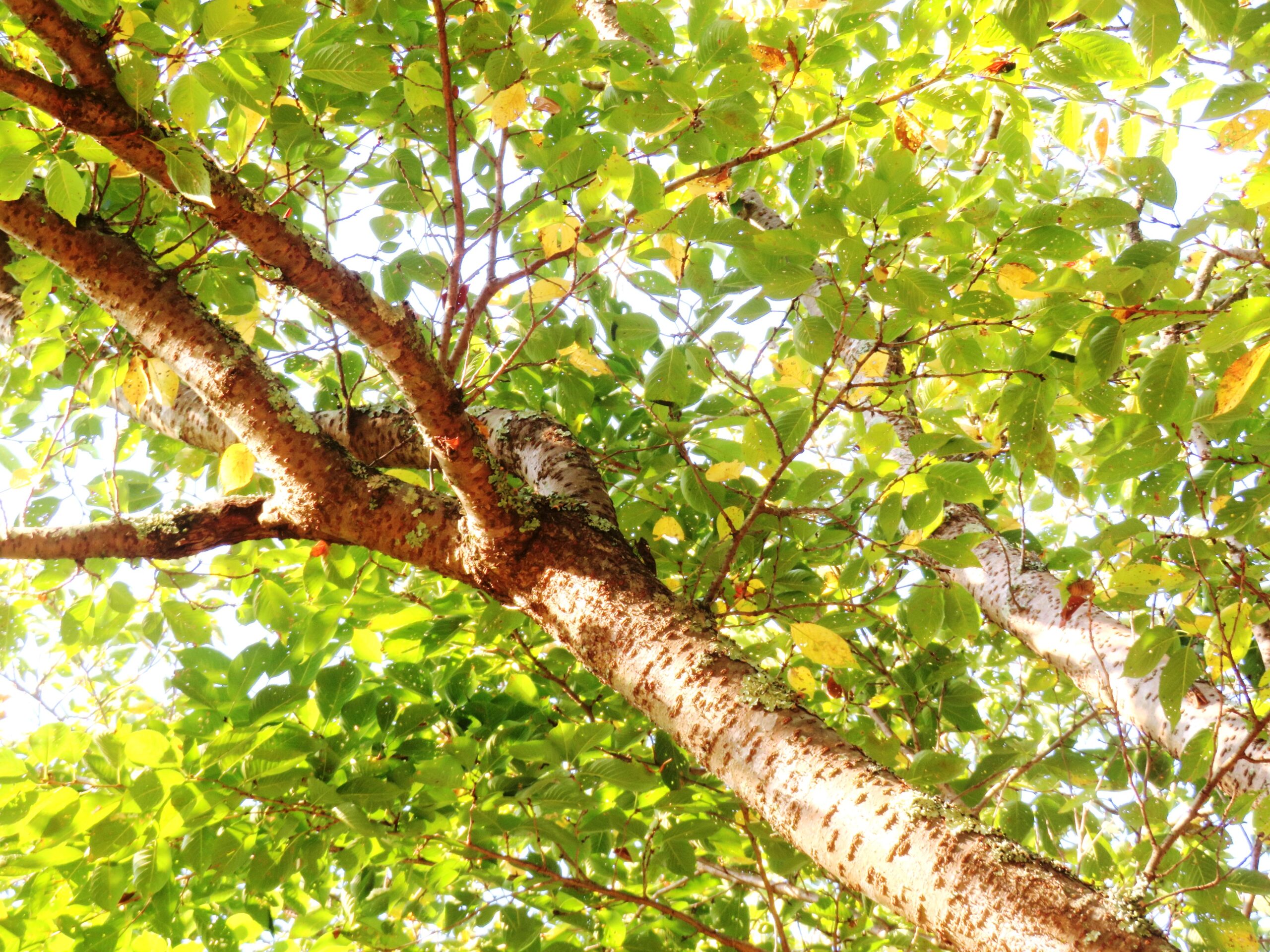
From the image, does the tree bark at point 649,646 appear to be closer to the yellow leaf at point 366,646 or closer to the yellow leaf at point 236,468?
the yellow leaf at point 236,468

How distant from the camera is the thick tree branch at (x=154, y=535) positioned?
64.4 inches

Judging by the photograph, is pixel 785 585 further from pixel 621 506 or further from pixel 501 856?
pixel 501 856

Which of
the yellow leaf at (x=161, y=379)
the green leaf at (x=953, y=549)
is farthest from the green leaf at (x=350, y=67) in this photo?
the green leaf at (x=953, y=549)

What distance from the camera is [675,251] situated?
1573 mm

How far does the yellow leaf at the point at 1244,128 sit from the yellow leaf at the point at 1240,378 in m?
0.93

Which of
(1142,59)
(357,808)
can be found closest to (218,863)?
(357,808)

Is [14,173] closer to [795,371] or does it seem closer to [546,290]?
[546,290]

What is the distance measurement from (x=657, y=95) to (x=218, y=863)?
1.91 m

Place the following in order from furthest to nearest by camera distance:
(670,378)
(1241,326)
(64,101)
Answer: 1. (670,378)
2. (64,101)
3. (1241,326)

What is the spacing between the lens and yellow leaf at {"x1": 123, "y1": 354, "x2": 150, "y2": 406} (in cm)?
194

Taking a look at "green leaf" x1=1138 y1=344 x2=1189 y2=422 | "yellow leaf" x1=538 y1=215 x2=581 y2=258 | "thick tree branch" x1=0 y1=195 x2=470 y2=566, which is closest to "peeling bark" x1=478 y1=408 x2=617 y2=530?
"thick tree branch" x1=0 y1=195 x2=470 y2=566

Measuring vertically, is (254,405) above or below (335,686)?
above

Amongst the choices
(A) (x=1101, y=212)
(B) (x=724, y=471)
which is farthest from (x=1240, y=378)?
(B) (x=724, y=471)

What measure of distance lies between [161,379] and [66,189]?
66 centimetres
